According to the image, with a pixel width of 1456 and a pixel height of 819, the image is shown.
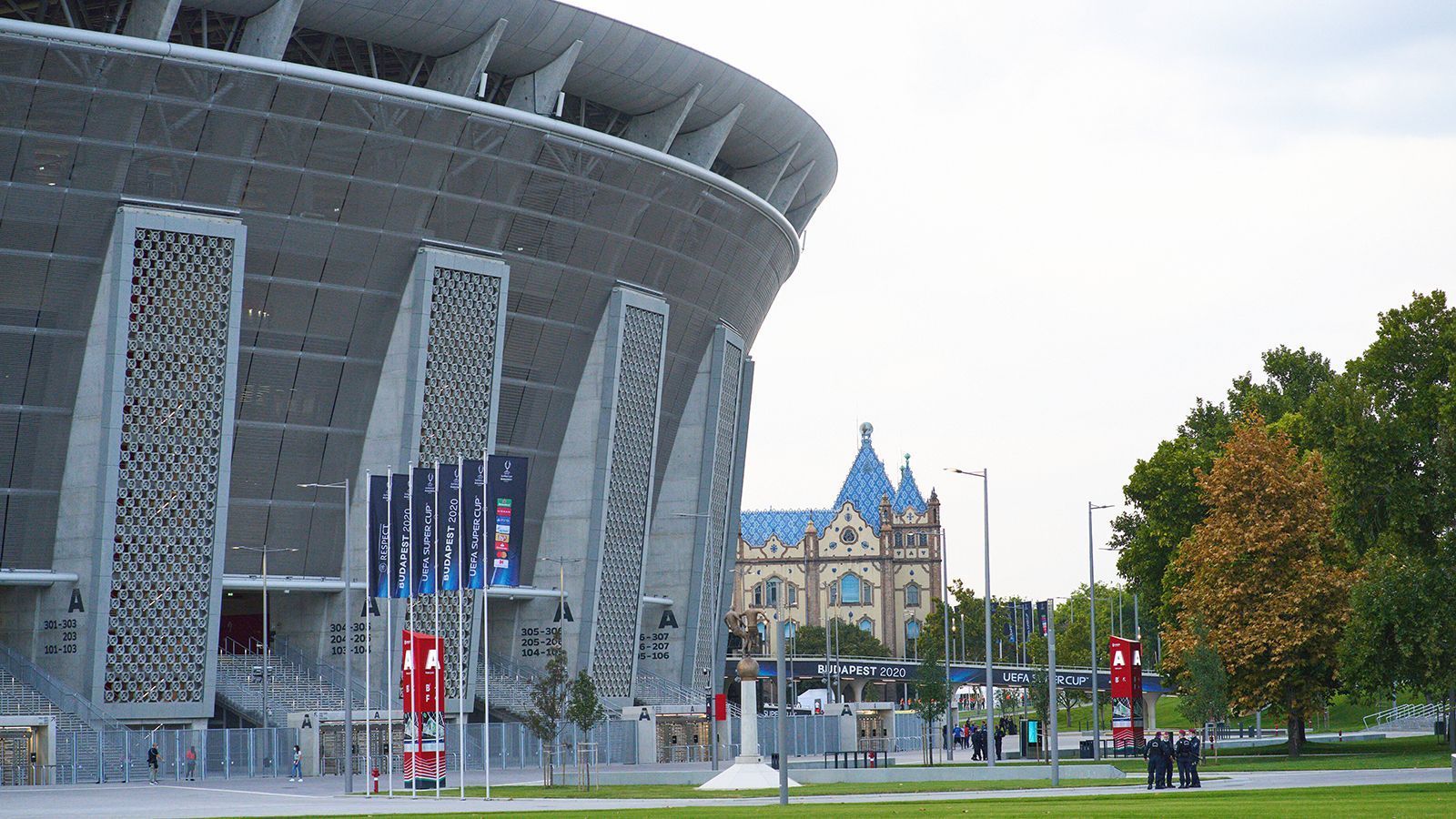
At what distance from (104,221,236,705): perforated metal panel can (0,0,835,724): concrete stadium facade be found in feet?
0.29

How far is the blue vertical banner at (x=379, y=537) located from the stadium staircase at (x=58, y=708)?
1172 centimetres

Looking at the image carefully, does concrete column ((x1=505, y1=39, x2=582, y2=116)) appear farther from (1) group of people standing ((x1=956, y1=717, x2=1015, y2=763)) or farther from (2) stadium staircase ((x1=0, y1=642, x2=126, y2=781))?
(1) group of people standing ((x1=956, y1=717, x2=1015, y2=763))

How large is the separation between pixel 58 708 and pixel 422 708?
19.6 meters

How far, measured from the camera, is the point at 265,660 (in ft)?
186

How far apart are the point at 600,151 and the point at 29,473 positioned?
69.7ft

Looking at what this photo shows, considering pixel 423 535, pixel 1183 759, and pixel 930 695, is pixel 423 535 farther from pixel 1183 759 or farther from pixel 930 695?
pixel 930 695

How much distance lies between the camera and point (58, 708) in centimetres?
5347

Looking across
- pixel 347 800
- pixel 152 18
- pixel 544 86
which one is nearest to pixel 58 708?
pixel 347 800

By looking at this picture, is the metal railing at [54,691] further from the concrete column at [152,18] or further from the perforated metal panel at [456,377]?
the concrete column at [152,18]

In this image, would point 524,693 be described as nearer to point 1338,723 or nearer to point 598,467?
point 598,467

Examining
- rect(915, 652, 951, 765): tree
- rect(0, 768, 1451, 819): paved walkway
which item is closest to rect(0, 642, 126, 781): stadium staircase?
rect(0, 768, 1451, 819): paved walkway

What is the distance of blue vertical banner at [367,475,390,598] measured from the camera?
45.2 meters

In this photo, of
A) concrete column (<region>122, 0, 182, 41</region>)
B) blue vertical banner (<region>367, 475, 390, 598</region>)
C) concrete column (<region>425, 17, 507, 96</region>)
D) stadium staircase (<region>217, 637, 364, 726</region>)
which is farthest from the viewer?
stadium staircase (<region>217, 637, 364, 726</region>)

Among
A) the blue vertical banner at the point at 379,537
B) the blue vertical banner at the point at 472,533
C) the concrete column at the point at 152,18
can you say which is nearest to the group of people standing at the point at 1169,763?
the blue vertical banner at the point at 472,533
